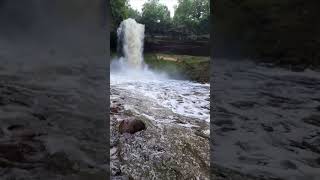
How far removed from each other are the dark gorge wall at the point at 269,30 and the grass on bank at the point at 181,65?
2.82 metres

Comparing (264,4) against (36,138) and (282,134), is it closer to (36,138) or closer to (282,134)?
(282,134)

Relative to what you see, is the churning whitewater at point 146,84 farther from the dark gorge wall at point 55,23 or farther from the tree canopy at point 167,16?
the dark gorge wall at point 55,23

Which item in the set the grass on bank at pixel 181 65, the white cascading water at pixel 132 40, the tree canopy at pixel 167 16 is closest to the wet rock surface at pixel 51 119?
the grass on bank at pixel 181 65

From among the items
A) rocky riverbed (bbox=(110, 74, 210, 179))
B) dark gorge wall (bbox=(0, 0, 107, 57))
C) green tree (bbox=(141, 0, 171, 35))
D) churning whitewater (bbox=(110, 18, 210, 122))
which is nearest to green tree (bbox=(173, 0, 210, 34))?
green tree (bbox=(141, 0, 171, 35))

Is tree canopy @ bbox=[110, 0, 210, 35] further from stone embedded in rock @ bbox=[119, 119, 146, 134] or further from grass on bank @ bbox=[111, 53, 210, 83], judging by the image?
stone embedded in rock @ bbox=[119, 119, 146, 134]

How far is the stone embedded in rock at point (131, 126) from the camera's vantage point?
4.05 meters

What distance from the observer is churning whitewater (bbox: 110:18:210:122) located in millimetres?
→ 4410

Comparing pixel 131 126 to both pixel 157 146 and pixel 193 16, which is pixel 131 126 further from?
pixel 193 16

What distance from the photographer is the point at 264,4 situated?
6.81 ft

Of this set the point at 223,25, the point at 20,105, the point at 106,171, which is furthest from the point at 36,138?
the point at 223,25

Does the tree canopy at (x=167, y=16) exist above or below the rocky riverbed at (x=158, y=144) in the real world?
above

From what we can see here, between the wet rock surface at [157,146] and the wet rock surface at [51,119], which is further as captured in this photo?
the wet rock surface at [157,146]

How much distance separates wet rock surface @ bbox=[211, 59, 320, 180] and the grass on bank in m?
2.77

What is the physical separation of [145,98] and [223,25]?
9.14ft
